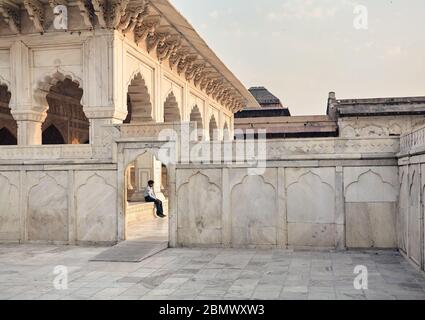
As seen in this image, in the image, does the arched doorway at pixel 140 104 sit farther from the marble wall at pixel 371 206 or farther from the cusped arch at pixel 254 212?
the marble wall at pixel 371 206

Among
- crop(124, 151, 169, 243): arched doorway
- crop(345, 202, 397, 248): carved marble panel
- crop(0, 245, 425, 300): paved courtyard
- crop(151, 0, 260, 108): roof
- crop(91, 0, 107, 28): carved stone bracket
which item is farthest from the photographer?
crop(124, 151, 169, 243): arched doorway

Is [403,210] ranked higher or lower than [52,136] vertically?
lower

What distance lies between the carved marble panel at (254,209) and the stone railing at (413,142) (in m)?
2.40

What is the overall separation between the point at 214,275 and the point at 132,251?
2.46 m

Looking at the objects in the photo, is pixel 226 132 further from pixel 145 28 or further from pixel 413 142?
pixel 413 142

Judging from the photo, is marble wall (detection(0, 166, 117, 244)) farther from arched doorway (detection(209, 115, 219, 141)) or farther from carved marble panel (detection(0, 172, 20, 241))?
arched doorway (detection(209, 115, 219, 141))

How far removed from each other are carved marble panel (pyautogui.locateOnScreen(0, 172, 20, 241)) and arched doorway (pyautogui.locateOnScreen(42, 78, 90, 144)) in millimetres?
6936

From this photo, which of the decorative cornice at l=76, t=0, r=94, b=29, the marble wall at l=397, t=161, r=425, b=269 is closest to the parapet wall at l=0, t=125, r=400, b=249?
the marble wall at l=397, t=161, r=425, b=269

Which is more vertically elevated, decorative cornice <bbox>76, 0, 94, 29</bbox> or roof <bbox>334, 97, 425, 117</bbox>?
decorative cornice <bbox>76, 0, 94, 29</bbox>

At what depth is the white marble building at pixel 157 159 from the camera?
31.3ft

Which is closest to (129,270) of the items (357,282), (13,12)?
(357,282)

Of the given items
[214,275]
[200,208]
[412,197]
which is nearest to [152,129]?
[200,208]

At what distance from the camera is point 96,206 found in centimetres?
1058

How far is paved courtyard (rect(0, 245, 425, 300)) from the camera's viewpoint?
6.27 meters
